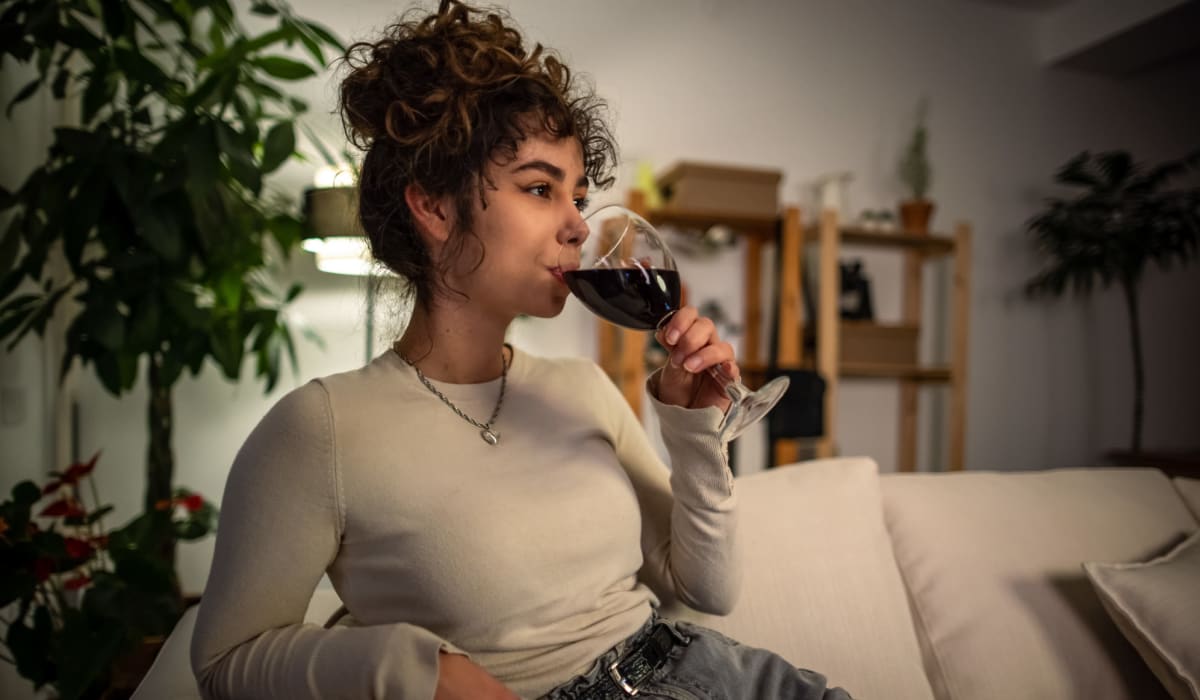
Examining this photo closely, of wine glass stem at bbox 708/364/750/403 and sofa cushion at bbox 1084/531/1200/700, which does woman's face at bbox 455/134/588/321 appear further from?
sofa cushion at bbox 1084/531/1200/700

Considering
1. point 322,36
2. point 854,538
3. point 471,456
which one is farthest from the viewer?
point 322,36

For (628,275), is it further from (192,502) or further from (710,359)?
(192,502)

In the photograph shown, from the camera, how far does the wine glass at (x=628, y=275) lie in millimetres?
747

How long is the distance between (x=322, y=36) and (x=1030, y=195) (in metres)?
3.60

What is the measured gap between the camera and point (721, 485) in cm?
89

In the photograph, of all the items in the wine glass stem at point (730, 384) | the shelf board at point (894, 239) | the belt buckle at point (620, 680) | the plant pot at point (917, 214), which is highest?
the plant pot at point (917, 214)

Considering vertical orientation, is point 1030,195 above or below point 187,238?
above

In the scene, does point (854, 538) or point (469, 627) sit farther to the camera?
point (854, 538)

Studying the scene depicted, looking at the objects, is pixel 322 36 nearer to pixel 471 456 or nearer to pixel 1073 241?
pixel 471 456

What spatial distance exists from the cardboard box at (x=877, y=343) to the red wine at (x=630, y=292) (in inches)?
94.5

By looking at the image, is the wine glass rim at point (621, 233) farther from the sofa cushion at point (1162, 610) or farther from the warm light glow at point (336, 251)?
the warm light glow at point (336, 251)

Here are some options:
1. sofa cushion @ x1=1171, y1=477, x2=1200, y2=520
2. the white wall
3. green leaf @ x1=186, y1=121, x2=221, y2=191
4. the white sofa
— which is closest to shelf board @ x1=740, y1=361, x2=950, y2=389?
the white wall

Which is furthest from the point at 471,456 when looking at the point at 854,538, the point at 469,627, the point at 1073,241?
the point at 1073,241

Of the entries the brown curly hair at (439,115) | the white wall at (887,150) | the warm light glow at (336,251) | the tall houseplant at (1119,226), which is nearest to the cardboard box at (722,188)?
the white wall at (887,150)
